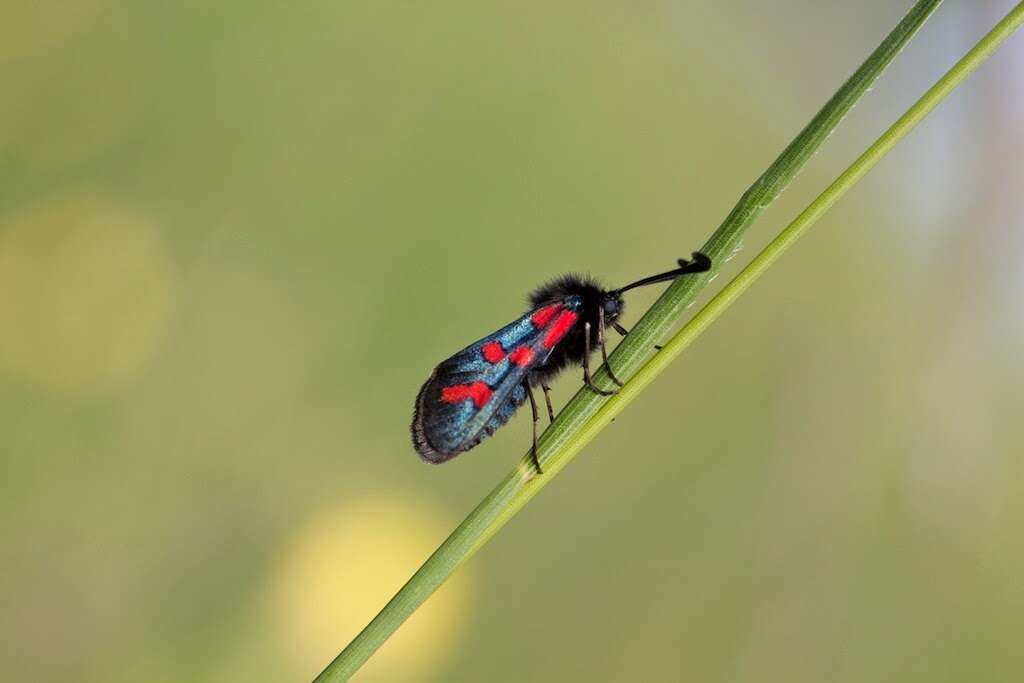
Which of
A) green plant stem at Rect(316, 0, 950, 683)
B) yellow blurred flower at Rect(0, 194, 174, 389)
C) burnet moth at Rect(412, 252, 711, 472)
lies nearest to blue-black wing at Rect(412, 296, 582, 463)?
burnet moth at Rect(412, 252, 711, 472)

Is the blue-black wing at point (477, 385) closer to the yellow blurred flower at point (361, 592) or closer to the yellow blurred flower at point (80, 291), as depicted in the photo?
the yellow blurred flower at point (361, 592)

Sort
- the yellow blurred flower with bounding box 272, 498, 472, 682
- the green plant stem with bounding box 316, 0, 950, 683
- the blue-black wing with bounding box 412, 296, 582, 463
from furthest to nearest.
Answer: the yellow blurred flower with bounding box 272, 498, 472, 682 → the blue-black wing with bounding box 412, 296, 582, 463 → the green plant stem with bounding box 316, 0, 950, 683

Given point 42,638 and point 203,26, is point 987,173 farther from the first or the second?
point 42,638

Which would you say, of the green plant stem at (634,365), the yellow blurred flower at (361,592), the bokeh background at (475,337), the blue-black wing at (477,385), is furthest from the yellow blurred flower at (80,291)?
the green plant stem at (634,365)

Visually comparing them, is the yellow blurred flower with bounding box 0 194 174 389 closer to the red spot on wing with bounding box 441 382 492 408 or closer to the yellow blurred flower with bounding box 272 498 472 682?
the yellow blurred flower with bounding box 272 498 472 682

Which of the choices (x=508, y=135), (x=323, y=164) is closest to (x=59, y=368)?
(x=323, y=164)

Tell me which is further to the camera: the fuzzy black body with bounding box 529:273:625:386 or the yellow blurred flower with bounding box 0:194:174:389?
the yellow blurred flower with bounding box 0:194:174:389
